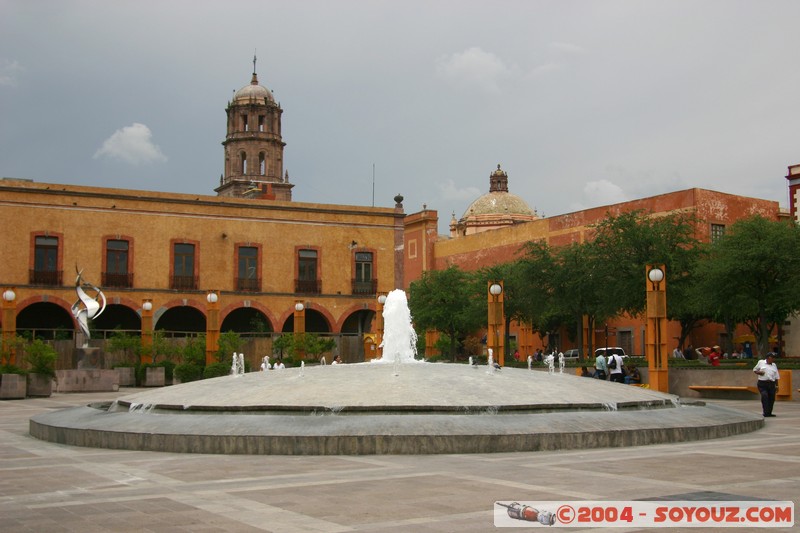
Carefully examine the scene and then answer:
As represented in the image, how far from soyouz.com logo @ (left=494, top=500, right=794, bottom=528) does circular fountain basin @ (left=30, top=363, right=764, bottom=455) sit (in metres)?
3.68

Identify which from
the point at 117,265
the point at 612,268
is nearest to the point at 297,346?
the point at 117,265

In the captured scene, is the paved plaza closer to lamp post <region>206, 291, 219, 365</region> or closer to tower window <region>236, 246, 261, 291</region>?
lamp post <region>206, 291, 219, 365</region>

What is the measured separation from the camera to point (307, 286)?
4059 cm

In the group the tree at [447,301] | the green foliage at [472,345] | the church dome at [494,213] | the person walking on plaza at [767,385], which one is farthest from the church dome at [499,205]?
A: the person walking on plaza at [767,385]

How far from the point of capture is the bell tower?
208 ft

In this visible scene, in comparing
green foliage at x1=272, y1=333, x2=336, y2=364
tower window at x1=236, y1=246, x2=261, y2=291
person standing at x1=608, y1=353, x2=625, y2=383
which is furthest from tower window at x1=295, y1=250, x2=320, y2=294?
person standing at x1=608, y1=353, x2=625, y2=383

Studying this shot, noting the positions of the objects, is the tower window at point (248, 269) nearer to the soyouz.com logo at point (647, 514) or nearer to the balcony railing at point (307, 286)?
the balcony railing at point (307, 286)

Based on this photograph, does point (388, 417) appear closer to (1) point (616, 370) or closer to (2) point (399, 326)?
(2) point (399, 326)

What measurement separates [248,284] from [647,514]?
34051 mm

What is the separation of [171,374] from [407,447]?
19.7 m

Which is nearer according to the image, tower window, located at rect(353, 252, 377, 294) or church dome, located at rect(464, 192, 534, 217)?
tower window, located at rect(353, 252, 377, 294)

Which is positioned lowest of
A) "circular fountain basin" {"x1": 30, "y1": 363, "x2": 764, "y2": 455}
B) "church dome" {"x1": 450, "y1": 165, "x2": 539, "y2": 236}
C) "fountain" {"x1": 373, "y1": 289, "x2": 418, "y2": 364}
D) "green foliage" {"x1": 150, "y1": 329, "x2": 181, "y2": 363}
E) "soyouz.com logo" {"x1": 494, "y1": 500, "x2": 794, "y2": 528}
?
"soyouz.com logo" {"x1": 494, "y1": 500, "x2": 794, "y2": 528}

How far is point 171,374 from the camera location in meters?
28.6

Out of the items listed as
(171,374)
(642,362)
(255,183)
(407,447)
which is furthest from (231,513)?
(255,183)
